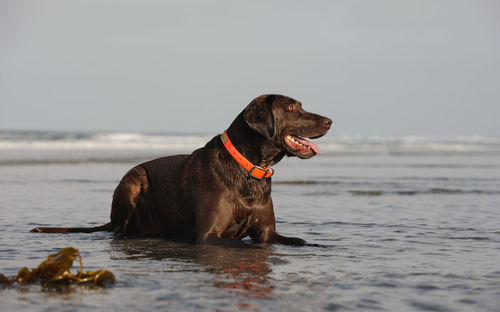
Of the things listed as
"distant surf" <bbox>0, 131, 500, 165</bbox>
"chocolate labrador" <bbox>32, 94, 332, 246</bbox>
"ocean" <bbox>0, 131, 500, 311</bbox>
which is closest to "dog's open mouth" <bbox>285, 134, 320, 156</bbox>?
"chocolate labrador" <bbox>32, 94, 332, 246</bbox>

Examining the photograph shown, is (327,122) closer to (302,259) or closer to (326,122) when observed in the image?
(326,122)

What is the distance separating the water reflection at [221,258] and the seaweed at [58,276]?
0.78 m

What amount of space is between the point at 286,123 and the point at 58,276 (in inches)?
114

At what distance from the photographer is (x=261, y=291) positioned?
4.24m

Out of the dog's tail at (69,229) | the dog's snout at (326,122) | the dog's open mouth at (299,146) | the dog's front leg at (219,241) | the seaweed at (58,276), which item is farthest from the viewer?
the dog's tail at (69,229)

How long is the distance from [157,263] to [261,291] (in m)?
1.34

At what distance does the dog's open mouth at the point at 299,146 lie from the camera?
6.47 m

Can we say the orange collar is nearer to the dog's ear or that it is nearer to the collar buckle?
the collar buckle

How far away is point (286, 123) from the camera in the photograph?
21.2 ft

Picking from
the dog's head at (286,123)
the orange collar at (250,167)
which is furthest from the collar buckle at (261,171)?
the dog's head at (286,123)

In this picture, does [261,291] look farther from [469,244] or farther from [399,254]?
[469,244]

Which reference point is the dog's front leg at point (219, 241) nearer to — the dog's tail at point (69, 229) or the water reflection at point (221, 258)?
the water reflection at point (221, 258)

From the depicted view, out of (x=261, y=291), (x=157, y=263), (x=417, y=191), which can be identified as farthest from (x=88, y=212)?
(x=417, y=191)

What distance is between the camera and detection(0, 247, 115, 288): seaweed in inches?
172
